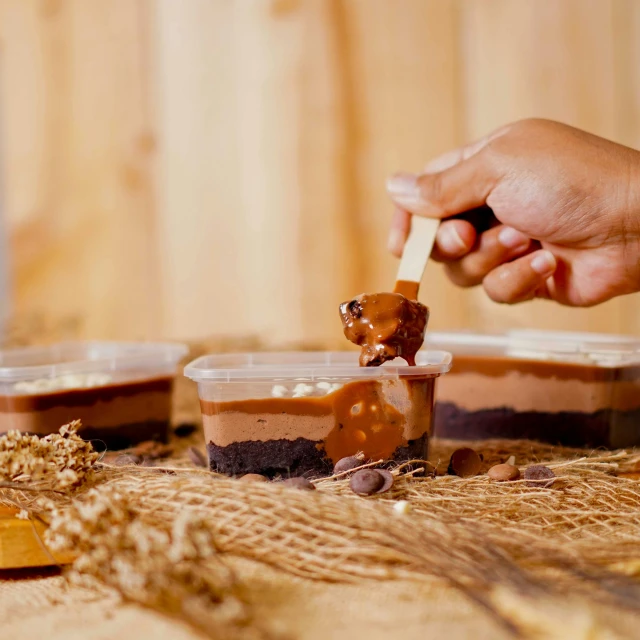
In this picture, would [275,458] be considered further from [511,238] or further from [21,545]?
[511,238]

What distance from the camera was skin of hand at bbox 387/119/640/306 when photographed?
65.4 inches

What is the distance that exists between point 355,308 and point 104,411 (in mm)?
635

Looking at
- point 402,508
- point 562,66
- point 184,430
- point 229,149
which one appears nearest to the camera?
point 402,508

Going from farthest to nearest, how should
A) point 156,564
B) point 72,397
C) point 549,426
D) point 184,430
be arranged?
point 184,430 → point 549,426 → point 72,397 → point 156,564

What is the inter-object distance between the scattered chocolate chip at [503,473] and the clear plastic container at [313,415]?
13 centimetres

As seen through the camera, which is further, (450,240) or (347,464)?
(450,240)

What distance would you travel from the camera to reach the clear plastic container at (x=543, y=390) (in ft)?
5.68

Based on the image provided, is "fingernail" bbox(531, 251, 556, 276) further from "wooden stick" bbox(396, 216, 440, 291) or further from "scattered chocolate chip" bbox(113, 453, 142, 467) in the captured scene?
"scattered chocolate chip" bbox(113, 453, 142, 467)

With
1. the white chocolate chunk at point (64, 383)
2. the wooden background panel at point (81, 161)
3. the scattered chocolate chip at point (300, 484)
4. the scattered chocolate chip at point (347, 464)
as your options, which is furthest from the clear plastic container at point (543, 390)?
the wooden background panel at point (81, 161)

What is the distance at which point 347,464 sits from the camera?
53.4 inches

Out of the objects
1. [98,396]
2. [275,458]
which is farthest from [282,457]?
[98,396]

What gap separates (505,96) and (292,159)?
857 mm

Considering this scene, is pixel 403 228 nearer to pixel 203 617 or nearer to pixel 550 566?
pixel 550 566

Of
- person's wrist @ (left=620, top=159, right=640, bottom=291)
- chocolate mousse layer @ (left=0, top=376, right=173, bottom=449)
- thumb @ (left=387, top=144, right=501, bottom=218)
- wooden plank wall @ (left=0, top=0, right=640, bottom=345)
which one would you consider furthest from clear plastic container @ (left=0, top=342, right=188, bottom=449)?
wooden plank wall @ (left=0, top=0, right=640, bottom=345)
